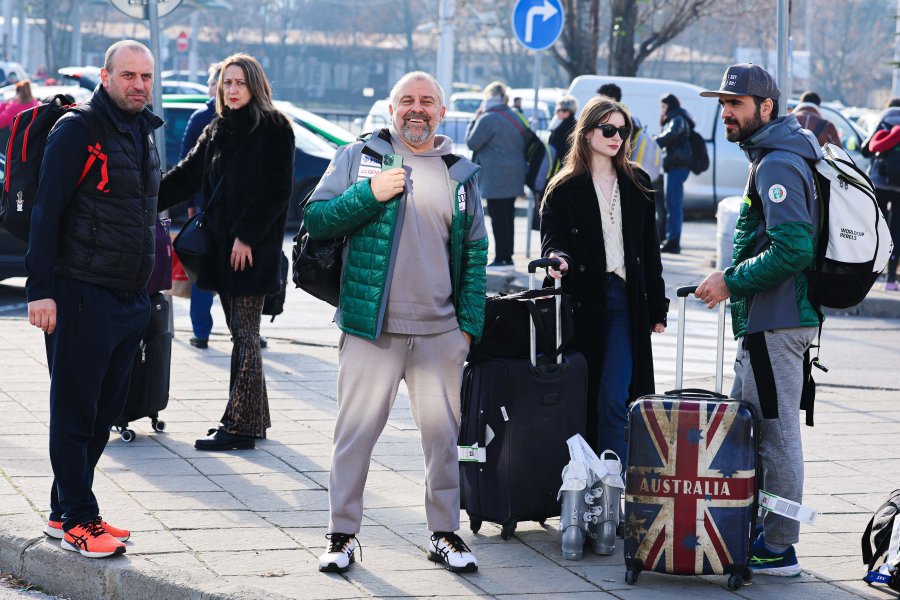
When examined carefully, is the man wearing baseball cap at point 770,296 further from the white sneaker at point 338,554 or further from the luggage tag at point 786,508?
the white sneaker at point 338,554

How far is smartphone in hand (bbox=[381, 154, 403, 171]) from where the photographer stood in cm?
502

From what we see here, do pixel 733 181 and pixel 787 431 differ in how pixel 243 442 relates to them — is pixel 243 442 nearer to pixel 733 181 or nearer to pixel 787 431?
pixel 787 431

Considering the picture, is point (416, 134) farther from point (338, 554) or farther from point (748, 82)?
point (338, 554)

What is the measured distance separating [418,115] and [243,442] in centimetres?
251

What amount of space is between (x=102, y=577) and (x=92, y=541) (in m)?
0.16

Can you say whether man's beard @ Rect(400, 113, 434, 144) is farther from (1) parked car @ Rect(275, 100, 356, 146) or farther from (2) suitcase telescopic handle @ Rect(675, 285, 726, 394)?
(1) parked car @ Rect(275, 100, 356, 146)

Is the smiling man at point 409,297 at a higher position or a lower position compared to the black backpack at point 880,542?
higher

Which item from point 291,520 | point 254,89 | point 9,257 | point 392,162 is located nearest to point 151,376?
point 254,89

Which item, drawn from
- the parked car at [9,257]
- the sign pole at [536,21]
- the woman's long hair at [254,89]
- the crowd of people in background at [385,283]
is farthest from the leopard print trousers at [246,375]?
the sign pole at [536,21]

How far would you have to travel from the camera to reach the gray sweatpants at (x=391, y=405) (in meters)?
5.16

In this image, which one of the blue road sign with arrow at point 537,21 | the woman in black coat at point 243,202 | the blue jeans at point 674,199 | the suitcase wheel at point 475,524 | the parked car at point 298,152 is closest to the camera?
the suitcase wheel at point 475,524

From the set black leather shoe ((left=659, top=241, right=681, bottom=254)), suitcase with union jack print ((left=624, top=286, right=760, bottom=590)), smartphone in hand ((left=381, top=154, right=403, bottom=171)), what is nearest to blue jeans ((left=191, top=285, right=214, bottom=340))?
smartphone in hand ((left=381, top=154, right=403, bottom=171))

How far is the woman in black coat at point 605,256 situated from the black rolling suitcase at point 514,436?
0.43 metres

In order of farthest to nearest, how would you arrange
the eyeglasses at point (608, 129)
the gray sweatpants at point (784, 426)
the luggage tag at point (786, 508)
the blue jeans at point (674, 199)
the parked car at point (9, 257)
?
the blue jeans at point (674, 199), the parked car at point (9, 257), the eyeglasses at point (608, 129), the gray sweatpants at point (784, 426), the luggage tag at point (786, 508)
